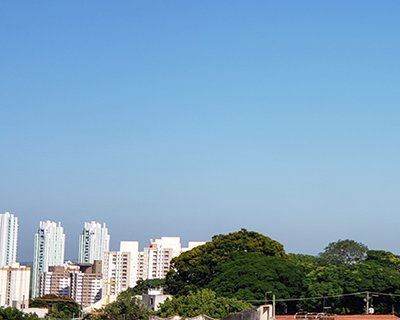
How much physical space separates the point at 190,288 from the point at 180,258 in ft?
11.2

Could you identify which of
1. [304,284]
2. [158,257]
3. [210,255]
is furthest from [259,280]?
[158,257]

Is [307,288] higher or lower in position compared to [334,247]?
lower

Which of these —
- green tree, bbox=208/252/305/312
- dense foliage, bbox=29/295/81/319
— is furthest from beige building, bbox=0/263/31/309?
green tree, bbox=208/252/305/312

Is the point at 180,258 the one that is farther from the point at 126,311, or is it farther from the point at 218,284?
the point at 126,311

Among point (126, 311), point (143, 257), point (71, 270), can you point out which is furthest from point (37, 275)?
point (126, 311)

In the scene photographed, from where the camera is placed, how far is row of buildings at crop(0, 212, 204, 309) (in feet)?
249

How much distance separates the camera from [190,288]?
3838 centimetres

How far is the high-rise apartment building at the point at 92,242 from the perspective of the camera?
407 ft

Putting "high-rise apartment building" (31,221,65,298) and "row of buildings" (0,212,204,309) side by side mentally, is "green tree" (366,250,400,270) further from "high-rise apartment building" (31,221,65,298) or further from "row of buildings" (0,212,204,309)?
"high-rise apartment building" (31,221,65,298)

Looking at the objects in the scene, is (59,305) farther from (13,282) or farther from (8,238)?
(8,238)

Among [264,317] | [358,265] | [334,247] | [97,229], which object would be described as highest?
[97,229]

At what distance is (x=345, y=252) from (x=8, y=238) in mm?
66025

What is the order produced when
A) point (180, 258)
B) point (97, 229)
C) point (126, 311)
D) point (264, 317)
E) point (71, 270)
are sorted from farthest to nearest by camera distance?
point (97, 229)
point (71, 270)
point (180, 258)
point (126, 311)
point (264, 317)

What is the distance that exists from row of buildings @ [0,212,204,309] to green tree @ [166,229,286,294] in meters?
27.9
